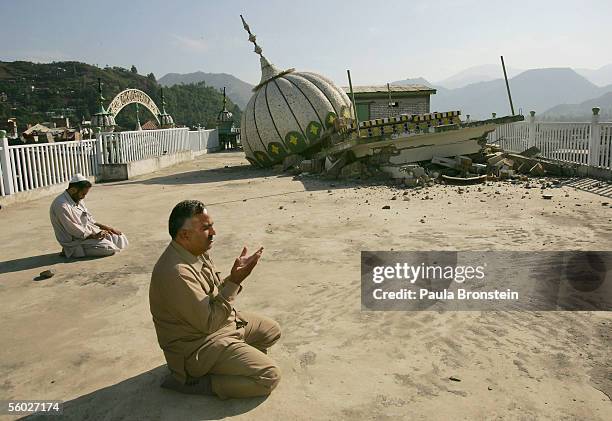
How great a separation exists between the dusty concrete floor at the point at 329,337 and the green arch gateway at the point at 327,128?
5.08m

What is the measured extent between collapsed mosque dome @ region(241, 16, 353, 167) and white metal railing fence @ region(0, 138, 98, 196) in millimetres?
5183

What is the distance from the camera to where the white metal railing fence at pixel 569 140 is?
33.4 feet

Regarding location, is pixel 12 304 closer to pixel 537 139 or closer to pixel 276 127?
pixel 276 127

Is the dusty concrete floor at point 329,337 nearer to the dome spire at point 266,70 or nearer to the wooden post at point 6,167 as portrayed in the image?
the wooden post at point 6,167

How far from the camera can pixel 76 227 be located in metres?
5.58

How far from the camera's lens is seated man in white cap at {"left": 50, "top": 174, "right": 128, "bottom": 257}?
5.57 meters

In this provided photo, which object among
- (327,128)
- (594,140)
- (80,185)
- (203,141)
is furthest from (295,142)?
(203,141)

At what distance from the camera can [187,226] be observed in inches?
98.7

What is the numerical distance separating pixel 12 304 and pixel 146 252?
176cm

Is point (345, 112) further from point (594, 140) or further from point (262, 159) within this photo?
point (594, 140)

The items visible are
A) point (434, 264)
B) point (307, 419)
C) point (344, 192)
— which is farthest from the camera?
point (344, 192)

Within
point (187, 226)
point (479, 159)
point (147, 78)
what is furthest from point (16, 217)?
point (147, 78)

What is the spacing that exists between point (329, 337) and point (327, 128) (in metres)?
11.3

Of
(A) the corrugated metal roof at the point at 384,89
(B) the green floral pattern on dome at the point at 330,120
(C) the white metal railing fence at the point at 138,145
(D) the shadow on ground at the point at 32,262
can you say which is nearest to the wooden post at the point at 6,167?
(C) the white metal railing fence at the point at 138,145
